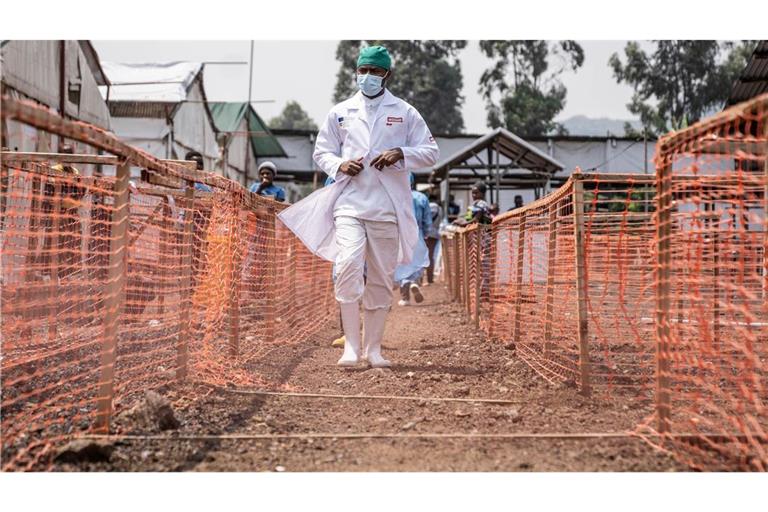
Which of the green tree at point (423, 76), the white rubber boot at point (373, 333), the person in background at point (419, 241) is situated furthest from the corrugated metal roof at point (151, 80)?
the green tree at point (423, 76)

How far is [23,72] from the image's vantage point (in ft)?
33.7

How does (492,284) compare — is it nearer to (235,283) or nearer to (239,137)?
(235,283)

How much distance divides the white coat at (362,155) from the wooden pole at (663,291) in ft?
6.77

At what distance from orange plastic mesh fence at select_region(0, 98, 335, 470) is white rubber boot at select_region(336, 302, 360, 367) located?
0.64 m

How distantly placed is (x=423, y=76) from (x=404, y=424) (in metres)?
43.4

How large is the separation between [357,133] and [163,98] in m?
14.8

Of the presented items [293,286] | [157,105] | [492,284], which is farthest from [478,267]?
[157,105]

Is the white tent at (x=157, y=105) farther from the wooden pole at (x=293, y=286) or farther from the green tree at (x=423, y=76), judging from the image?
the green tree at (x=423, y=76)

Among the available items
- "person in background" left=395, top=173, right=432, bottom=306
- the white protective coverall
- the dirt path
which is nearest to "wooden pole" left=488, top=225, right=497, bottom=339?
the dirt path

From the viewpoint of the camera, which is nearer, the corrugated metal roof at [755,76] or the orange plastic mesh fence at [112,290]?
the orange plastic mesh fence at [112,290]

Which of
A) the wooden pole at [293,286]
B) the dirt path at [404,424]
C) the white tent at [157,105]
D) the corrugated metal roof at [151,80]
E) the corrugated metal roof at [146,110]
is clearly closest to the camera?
the dirt path at [404,424]

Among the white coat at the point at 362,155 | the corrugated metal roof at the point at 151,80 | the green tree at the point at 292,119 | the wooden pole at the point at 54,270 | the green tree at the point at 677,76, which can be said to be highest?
the green tree at the point at 292,119

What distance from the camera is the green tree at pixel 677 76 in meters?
37.0

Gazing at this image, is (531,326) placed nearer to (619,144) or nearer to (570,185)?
(570,185)
